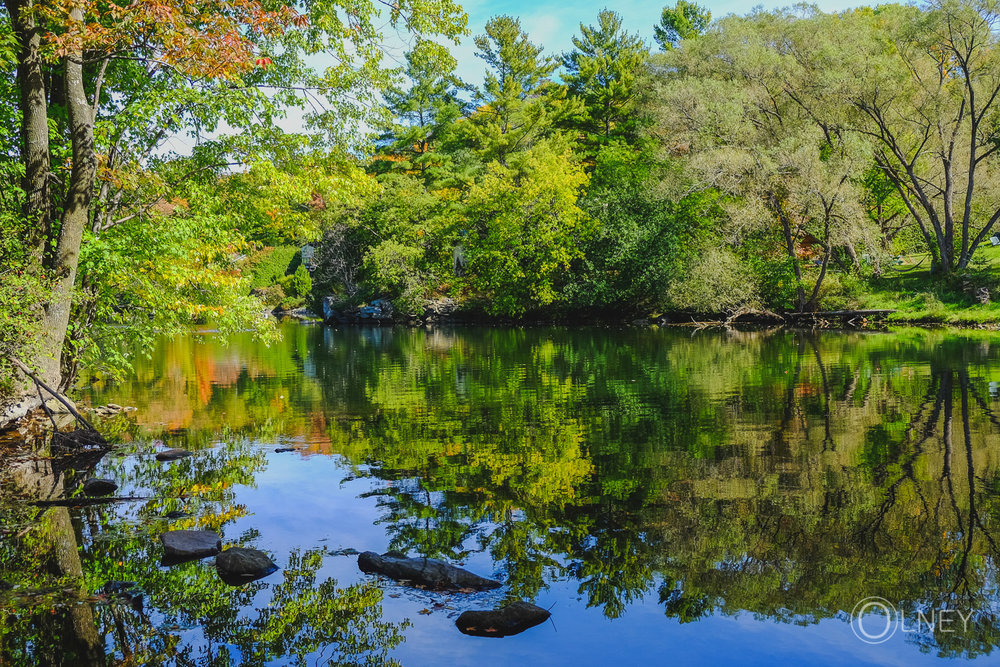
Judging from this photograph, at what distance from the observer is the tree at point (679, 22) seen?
6072 cm

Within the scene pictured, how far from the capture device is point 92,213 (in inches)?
561

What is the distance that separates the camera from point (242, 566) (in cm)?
674

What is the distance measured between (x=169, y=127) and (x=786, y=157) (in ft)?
93.2

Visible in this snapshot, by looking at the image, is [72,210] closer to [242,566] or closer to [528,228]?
[242,566]

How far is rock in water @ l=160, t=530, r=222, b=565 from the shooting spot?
711 centimetres

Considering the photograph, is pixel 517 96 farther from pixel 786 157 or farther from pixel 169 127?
pixel 169 127

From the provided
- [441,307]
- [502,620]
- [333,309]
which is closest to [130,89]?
[502,620]

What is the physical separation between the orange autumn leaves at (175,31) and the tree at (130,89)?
32 millimetres

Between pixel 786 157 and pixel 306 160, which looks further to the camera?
pixel 786 157

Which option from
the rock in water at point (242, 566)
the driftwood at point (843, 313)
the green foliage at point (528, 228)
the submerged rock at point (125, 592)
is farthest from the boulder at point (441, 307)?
the submerged rock at point (125, 592)

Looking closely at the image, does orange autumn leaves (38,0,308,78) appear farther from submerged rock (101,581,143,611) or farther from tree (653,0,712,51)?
tree (653,0,712,51)

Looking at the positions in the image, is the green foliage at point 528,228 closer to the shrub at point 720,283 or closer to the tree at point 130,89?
the shrub at point 720,283

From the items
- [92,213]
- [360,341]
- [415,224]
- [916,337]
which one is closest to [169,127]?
[92,213]

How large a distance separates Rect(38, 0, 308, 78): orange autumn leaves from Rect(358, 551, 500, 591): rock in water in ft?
26.1
